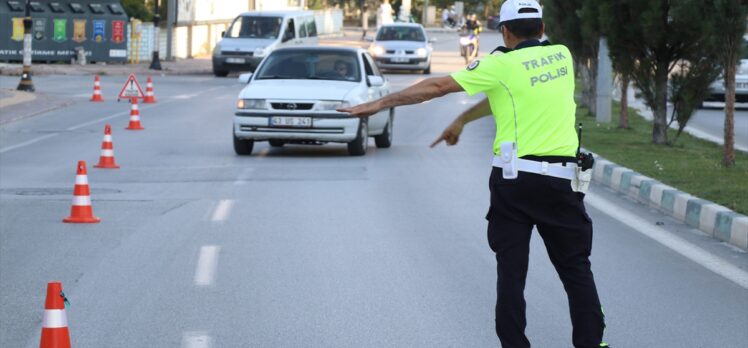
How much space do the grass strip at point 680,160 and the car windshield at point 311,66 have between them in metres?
3.44

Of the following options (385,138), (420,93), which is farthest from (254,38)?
(420,93)

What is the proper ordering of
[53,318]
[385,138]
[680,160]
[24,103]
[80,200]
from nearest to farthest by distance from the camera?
[53,318] < [80,200] < [680,160] < [385,138] < [24,103]

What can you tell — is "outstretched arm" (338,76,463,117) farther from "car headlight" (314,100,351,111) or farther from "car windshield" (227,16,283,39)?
"car windshield" (227,16,283,39)

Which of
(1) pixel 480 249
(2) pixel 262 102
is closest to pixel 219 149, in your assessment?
(2) pixel 262 102

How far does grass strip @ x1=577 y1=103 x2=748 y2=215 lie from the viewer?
45.0 feet

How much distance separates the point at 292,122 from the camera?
18.3 meters

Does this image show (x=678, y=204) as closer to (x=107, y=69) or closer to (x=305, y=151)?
(x=305, y=151)

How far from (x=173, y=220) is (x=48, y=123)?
1329 centimetres

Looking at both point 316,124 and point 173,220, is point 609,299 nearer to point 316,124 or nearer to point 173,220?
point 173,220

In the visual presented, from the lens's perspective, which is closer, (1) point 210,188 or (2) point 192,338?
(2) point 192,338

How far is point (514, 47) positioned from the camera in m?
6.13

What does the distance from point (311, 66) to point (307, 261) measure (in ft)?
31.9

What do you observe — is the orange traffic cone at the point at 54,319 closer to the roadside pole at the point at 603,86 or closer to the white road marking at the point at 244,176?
the white road marking at the point at 244,176

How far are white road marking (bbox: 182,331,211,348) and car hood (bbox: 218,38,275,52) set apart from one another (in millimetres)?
34927
